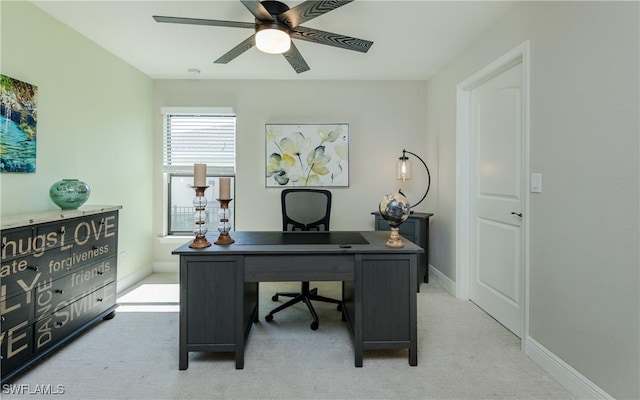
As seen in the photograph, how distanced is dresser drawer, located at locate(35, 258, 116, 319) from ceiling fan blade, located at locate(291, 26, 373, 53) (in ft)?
7.53

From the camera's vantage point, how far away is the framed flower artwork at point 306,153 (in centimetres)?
375

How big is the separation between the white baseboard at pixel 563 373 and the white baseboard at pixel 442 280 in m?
1.09

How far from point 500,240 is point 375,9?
2093 millimetres

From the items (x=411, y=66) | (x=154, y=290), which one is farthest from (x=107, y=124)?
(x=411, y=66)

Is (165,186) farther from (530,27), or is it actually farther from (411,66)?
(530,27)

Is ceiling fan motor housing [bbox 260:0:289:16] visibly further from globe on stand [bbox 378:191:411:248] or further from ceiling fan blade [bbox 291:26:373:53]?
globe on stand [bbox 378:191:411:248]

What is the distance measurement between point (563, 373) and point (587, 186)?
1075 mm

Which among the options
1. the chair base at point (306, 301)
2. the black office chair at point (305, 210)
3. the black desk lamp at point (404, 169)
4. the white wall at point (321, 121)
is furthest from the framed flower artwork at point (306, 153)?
the chair base at point (306, 301)

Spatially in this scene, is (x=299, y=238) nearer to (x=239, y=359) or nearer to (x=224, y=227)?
(x=224, y=227)

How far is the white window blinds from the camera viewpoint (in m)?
3.83

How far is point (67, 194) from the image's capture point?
2260mm

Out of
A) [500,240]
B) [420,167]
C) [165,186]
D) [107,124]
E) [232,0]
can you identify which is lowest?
[500,240]

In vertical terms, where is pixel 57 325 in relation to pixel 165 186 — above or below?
below

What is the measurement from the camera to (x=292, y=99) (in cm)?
379
